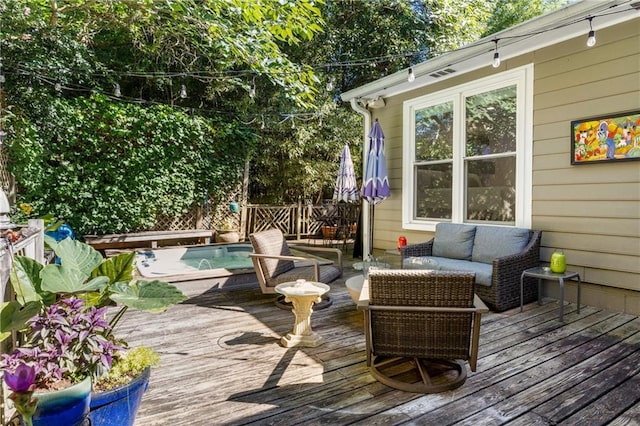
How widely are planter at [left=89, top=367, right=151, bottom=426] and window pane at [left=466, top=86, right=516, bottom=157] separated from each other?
4.80 meters

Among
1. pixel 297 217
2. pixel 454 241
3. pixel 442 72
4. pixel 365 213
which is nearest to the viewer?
pixel 454 241

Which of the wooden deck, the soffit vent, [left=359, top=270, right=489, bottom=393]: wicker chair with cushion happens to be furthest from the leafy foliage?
the soffit vent

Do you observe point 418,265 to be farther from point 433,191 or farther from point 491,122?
point 491,122

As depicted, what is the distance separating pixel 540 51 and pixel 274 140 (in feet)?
21.0

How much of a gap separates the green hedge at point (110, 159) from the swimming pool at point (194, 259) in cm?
140

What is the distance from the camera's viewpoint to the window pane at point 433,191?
5.59 m

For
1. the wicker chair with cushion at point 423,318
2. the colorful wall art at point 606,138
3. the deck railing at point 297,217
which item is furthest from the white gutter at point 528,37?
the deck railing at point 297,217

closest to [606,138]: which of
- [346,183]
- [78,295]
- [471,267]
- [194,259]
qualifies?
[471,267]

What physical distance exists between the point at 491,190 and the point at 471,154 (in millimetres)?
606

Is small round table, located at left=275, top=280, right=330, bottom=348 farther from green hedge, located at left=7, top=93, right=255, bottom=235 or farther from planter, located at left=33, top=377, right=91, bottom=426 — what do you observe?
green hedge, located at left=7, top=93, right=255, bottom=235

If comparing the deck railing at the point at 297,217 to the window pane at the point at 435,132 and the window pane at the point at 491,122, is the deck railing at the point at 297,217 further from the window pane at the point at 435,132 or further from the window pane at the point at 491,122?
the window pane at the point at 491,122

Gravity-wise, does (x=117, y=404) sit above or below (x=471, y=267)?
below

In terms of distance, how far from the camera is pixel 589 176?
3.96 meters

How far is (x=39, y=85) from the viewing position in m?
6.51
